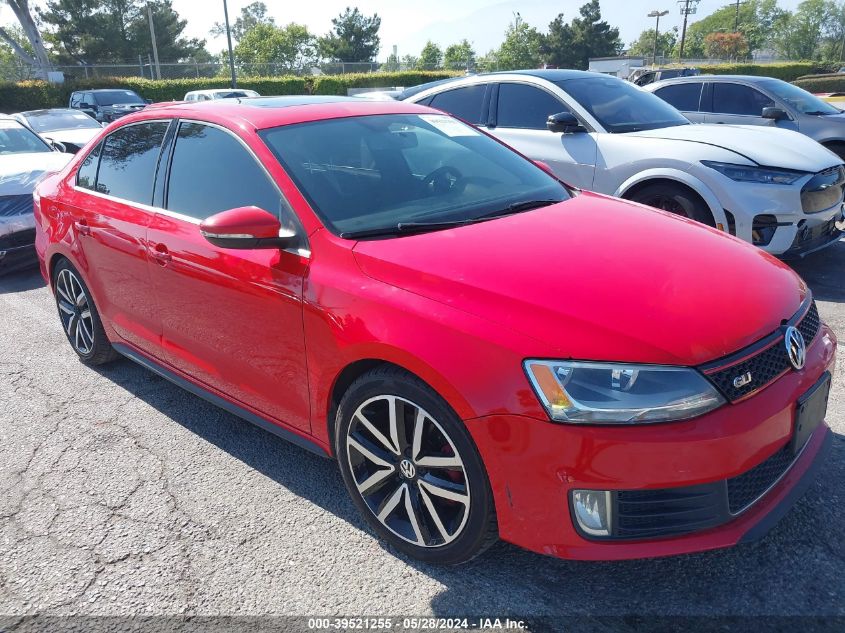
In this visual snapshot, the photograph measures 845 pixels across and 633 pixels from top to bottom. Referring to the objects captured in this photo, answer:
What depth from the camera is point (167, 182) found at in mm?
3547

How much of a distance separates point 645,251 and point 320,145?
5.02 ft

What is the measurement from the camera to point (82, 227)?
4133 millimetres

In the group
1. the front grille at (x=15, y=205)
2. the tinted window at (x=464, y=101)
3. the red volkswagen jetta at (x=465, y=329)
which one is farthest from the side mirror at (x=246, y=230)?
the front grille at (x=15, y=205)

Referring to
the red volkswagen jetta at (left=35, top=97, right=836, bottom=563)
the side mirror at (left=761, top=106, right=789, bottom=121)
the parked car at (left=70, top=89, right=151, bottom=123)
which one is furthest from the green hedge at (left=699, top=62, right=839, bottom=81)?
the red volkswagen jetta at (left=35, top=97, right=836, bottom=563)

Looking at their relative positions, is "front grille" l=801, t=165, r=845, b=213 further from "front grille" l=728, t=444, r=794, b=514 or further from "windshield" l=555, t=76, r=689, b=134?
"front grille" l=728, t=444, r=794, b=514

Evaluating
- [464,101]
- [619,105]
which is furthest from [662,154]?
[464,101]

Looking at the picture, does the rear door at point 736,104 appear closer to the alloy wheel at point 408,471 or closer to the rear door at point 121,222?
the rear door at point 121,222

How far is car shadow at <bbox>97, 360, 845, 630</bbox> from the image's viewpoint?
90.4 inches

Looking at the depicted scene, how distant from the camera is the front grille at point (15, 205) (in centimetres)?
707

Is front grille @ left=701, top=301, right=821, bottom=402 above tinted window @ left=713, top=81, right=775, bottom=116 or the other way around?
the other way around

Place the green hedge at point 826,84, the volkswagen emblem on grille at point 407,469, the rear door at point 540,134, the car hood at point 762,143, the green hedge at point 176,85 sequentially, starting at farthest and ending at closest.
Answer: the green hedge at point 826,84 < the green hedge at point 176,85 < the rear door at point 540,134 < the car hood at point 762,143 < the volkswagen emblem on grille at point 407,469

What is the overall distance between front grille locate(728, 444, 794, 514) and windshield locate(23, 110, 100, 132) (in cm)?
1414

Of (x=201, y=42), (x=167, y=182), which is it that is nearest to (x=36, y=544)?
(x=167, y=182)

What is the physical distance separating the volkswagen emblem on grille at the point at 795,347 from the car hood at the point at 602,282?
0.23ft
